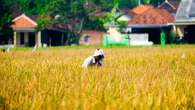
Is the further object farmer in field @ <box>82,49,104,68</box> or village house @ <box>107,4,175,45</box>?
village house @ <box>107,4,175,45</box>

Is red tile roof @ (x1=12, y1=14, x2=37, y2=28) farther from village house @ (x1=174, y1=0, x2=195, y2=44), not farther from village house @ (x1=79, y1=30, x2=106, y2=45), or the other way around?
village house @ (x1=174, y1=0, x2=195, y2=44)

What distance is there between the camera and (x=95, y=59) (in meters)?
9.87

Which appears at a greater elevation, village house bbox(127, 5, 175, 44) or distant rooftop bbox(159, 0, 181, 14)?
distant rooftop bbox(159, 0, 181, 14)

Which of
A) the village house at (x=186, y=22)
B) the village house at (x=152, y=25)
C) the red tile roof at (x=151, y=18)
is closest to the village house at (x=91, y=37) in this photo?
the red tile roof at (x=151, y=18)

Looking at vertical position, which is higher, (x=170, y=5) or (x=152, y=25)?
(x=170, y=5)

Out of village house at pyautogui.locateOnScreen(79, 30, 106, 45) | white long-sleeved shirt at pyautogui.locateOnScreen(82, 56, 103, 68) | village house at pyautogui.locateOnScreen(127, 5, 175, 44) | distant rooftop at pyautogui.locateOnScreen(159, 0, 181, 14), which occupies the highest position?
distant rooftop at pyautogui.locateOnScreen(159, 0, 181, 14)

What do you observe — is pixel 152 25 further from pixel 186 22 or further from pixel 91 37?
pixel 91 37

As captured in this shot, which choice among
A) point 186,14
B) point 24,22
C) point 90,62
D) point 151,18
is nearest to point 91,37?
point 24,22

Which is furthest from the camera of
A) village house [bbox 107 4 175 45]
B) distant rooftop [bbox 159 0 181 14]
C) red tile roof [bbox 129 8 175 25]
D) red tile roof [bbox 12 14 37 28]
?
distant rooftop [bbox 159 0 181 14]

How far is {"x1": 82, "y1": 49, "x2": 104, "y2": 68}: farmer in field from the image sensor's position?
956 cm

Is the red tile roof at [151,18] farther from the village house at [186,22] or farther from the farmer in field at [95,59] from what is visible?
the farmer in field at [95,59]

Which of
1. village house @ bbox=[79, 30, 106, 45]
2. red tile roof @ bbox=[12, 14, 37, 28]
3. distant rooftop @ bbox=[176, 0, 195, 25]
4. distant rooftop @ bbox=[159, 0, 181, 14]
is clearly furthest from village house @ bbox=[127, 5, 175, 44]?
distant rooftop @ bbox=[159, 0, 181, 14]

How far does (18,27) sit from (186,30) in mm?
16419

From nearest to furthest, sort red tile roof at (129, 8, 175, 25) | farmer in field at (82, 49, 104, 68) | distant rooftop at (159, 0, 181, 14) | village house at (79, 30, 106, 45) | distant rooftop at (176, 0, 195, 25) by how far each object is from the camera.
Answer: farmer in field at (82, 49, 104, 68) → distant rooftop at (176, 0, 195, 25) → red tile roof at (129, 8, 175, 25) → village house at (79, 30, 106, 45) → distant rooftop at (159, 0, 181, 14)
